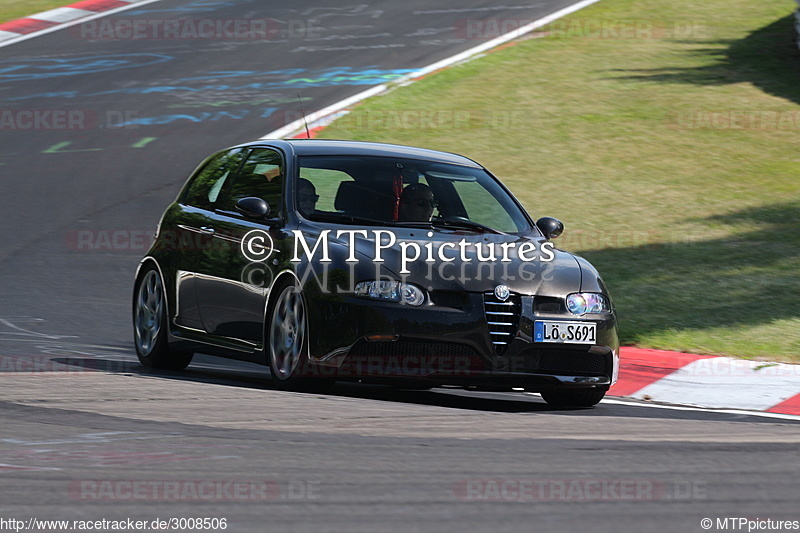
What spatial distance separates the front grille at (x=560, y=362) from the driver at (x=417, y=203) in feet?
4.15

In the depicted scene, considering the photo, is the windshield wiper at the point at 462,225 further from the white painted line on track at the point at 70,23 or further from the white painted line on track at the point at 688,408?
the white painted line on track at the point at 70,23

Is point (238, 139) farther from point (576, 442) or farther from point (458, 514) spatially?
point (458, 514)

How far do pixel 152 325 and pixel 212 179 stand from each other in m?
1.09

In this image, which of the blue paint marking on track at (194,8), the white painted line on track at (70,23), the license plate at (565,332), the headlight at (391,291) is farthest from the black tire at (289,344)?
the blue paint marking on track at (194,8)

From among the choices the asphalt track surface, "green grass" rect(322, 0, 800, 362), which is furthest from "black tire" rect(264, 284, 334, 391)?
"green grass" rect(322, 0, 800, 362)

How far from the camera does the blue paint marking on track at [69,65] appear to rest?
22219 millimetres

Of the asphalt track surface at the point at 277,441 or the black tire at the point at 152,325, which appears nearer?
the asphalt track surface at the point at 277,441

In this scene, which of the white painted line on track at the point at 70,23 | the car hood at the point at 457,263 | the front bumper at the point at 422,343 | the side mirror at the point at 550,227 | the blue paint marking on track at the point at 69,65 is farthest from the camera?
the white painted line on track at the point at 70,23

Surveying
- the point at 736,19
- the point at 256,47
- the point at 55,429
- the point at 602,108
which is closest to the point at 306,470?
the point at 55,429

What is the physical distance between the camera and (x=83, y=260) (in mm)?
13578

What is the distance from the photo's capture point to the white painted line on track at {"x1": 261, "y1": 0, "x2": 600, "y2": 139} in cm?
1812

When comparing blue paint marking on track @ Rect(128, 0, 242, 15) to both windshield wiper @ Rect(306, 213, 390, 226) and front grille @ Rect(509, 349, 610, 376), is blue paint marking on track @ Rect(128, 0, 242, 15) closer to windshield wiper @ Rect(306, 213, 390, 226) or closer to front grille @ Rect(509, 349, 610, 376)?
windshield wiper @ Rect(306, 213, 390, 226)

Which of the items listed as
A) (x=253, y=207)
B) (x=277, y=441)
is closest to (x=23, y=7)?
(x=253, y=207)

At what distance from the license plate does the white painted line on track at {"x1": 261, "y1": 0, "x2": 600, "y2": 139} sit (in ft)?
26.3
